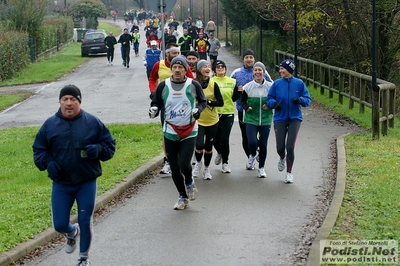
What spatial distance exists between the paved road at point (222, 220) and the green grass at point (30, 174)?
0.61 meters

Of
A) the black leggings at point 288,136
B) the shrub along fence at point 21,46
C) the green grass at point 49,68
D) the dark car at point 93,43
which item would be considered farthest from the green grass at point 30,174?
the dark car at point 93,43

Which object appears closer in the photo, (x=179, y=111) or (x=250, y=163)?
(x=179, y=111)

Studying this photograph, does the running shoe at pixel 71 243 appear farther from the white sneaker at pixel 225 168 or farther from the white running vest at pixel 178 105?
the white sneaker at pixel 225 168

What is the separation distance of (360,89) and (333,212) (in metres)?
10.3

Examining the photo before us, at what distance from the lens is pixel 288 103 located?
1074cm

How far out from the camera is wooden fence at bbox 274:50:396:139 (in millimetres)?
14766

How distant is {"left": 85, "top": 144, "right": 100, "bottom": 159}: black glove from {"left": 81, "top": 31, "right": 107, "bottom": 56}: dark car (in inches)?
1547

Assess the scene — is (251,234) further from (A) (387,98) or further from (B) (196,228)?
(A) (387,98)

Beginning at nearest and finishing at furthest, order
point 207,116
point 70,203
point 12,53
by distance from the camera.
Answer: point 70,203, point 207,116, point 12,53

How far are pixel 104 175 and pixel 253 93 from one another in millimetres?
2561

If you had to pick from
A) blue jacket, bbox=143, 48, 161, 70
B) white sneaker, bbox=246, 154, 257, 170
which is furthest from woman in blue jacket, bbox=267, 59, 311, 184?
blue jacket, bbox=143, 48, 161, 70

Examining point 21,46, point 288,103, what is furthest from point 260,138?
point 21,46

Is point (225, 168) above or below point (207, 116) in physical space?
below

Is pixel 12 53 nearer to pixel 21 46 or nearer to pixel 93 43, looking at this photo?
pixel 21 46
